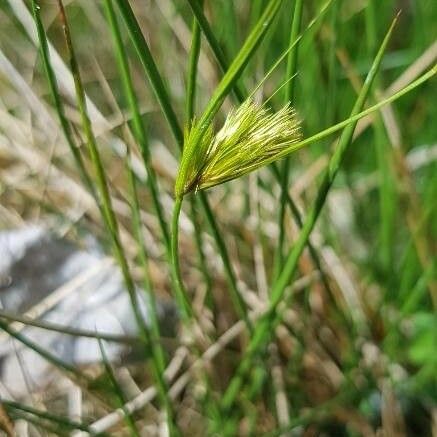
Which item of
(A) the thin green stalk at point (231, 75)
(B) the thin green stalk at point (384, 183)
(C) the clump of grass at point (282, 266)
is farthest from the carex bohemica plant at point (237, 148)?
(B) the thin green stalk at point (384, 183)

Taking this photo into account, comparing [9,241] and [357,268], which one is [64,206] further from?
[357,268]

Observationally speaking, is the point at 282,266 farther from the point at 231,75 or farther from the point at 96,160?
the point at 231,75

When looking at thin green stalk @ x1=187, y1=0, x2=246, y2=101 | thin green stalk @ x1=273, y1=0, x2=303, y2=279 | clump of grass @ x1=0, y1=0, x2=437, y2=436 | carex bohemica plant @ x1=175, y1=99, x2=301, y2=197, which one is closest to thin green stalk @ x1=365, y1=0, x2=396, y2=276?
clump of grass @ x1=0, y1=0, x2=437, y2=436

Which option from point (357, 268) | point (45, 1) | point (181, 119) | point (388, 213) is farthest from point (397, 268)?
point (45, 1)

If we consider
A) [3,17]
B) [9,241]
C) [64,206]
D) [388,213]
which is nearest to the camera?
[388,213]

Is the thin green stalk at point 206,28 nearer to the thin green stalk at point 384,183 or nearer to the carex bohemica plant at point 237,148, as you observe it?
the carex bohemica plant at point 237,148

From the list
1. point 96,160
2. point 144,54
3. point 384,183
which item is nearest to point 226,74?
point 144,54

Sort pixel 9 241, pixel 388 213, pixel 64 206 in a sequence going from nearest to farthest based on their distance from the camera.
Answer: pixel 388 213 → pixel 9 241 → pixel 64 206
